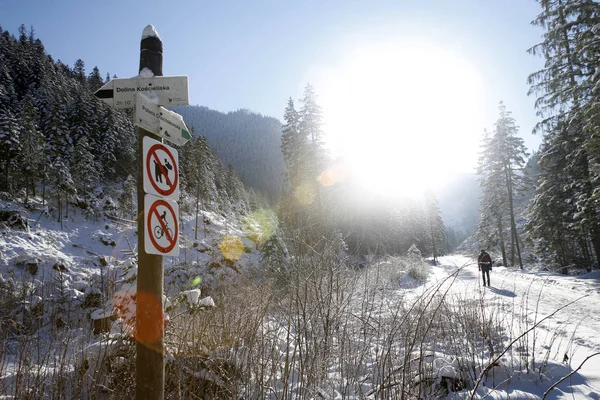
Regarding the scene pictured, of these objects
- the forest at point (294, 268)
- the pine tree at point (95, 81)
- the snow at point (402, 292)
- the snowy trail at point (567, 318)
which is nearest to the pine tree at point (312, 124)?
the forest at point (294, 268)

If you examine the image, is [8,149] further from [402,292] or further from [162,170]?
[162,170]

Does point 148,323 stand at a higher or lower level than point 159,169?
lower

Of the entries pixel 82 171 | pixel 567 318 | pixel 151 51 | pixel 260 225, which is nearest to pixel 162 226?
pixel 151 51

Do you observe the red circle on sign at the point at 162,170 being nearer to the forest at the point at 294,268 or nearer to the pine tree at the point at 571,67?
the forest at the point at 294,268

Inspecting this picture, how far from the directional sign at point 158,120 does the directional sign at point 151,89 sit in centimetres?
10

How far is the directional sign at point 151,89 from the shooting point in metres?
2.38

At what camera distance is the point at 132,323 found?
366 centimetres

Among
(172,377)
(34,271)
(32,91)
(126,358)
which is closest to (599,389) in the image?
(172,377)

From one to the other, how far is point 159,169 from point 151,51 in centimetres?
109

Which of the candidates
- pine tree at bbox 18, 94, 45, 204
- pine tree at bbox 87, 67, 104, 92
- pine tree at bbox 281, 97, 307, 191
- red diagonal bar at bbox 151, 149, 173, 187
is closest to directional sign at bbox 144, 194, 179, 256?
red diagonal bar at bbox 151, 149, 173, 187

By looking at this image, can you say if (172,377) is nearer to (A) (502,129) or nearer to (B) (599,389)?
(B) (599,389)

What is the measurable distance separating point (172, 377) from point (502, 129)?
106 ft

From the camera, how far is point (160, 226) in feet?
7.09

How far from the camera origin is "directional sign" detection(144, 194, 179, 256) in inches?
82.4
